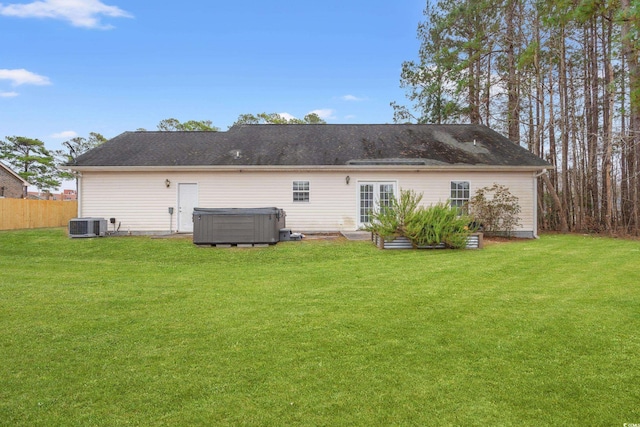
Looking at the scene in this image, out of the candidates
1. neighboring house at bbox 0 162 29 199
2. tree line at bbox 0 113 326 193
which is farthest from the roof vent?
neighboring house at bbox 0 162 29 199

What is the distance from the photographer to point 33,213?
61.5ft

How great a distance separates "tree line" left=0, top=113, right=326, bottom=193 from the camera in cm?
3238

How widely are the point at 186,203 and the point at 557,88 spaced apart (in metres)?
17.3

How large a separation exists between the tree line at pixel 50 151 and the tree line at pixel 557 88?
15.3 meters

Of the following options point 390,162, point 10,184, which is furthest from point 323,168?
point 10,184

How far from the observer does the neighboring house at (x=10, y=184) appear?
2709 centimetres

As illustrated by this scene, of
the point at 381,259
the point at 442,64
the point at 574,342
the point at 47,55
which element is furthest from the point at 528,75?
the point at 47,55

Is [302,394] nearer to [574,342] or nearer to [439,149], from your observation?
[574,342]

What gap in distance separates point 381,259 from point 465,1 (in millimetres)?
17987

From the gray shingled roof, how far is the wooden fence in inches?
299

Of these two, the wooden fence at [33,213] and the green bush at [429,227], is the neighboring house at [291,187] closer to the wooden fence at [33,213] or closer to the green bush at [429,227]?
the green bush at [429,227]

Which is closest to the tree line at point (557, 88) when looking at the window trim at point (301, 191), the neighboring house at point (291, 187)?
the neighboring house at point (291, 187)

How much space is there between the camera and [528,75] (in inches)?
656

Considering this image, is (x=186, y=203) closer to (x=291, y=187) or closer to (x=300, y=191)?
(x=291, y=187)
